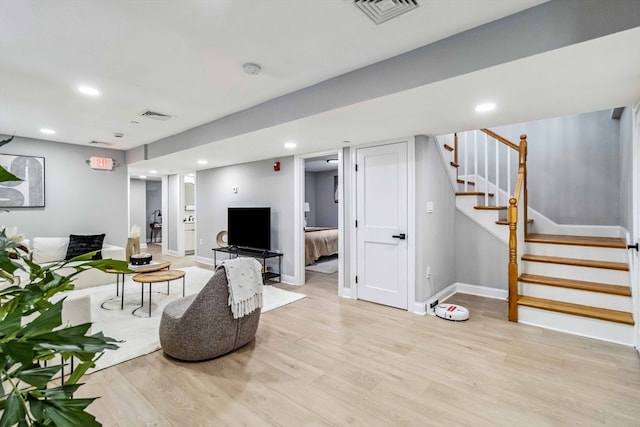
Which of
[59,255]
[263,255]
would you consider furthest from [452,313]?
[59,255]

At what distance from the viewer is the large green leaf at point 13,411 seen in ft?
1.65

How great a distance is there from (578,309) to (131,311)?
16.1 ft

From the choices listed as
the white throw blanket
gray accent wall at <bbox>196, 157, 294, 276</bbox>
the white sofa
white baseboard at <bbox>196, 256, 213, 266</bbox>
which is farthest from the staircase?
the white sofa

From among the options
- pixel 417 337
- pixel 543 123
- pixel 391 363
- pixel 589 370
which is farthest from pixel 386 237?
pixel 543 123

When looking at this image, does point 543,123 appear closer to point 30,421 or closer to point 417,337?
point 417,337

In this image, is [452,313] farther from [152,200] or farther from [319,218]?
[152,200]

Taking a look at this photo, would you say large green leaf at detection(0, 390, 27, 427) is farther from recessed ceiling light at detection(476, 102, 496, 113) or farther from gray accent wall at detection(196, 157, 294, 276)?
gray accent wall at detection(196, 157, 294, 276)

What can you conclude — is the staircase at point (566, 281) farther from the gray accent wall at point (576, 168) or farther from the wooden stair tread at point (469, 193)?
the gray accent wall at point (576, 168)

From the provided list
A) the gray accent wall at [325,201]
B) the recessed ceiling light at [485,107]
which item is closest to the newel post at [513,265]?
the recessed ceiling light at [485,107]

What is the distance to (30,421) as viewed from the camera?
0.55m

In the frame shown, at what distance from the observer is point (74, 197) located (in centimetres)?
552

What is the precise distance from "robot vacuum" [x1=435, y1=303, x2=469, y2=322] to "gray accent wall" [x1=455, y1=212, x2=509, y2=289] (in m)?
1.10

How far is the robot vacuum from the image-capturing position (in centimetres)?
342

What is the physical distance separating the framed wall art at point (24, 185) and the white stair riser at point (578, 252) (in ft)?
24.1
